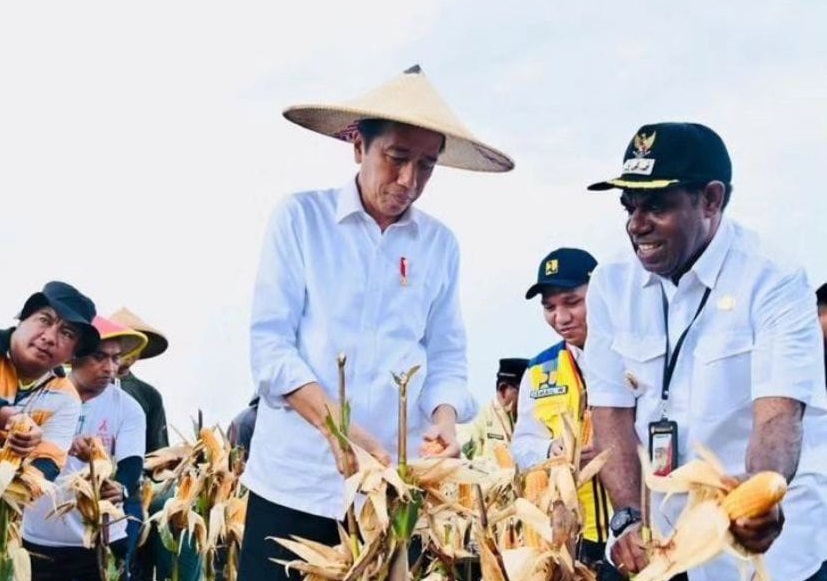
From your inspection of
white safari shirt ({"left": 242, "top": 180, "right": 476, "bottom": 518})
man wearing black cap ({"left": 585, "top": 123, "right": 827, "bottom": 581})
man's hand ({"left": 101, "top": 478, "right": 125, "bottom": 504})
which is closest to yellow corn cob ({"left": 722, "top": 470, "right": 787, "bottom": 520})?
man wearing black cap ({"left": 585, "top": 123, "right": 827, "bottom": 581})

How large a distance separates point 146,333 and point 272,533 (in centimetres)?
488

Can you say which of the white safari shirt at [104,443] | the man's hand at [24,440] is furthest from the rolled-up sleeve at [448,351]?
the white safari shirt at [104,443]

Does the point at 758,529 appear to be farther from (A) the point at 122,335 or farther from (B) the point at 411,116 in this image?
(A) the point at 122,335

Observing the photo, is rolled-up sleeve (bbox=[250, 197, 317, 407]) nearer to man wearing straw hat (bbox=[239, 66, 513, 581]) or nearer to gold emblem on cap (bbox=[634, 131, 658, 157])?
man wearing straw hat (bbox=[239, 66, 513, 581])

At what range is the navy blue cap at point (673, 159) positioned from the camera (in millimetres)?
3199

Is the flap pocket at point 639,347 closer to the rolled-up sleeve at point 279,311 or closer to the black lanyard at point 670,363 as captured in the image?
the black lanyard at point 670,363

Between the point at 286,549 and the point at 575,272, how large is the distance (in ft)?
8.29

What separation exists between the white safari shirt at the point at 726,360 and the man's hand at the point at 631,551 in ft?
0.55

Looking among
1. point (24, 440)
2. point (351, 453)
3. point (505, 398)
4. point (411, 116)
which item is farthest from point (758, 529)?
point (505, 398)

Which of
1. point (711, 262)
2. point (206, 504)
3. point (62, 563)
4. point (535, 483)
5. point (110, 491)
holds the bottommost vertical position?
point (62, 563)

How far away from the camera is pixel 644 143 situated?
10.8 feet

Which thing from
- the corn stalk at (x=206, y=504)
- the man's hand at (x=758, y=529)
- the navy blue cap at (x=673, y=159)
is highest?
the navy blue cap at (x=673, y=159)

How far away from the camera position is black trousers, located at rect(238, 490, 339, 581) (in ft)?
11.3

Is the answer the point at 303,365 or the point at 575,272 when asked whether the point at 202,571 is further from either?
the point at 303,365
